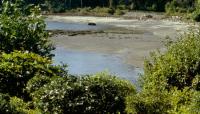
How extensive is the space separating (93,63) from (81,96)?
3871 cm

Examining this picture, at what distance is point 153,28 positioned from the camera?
307ft

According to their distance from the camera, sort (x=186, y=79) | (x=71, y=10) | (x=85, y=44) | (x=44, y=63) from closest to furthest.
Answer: (x=186, y=79)
(x=44, y=63)
(x=85, y=44)
(x=71, y=10)

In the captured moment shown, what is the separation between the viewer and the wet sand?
6072 cm

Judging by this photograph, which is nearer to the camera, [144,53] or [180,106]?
[180,106]

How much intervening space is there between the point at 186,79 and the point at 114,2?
123997 millimetres

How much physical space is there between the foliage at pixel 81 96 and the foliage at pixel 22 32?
23.0 ft

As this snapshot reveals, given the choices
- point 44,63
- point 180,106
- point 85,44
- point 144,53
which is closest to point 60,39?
point 85,44

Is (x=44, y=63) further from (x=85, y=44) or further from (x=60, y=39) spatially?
(x=60, y=39)

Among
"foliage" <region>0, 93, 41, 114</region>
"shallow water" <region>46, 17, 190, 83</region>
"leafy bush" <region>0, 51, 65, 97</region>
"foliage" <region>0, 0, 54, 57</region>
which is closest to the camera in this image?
"foliage" <region>0, 93, 41, 114</region>

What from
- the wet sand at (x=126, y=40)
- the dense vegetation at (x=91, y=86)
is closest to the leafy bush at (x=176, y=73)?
the dense vegetation at (x=91, y=86)

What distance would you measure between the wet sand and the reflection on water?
1.50m

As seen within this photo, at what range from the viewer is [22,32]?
23578 millimetres

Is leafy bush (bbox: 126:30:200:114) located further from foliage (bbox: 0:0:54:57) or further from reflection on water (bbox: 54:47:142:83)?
reflection on water (bbox: 54:47:142:83)

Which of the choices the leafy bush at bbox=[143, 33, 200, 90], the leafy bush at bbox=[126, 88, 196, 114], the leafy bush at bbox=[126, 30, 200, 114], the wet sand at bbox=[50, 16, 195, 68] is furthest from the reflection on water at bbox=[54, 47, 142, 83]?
the leafy bush at bbox=[126, 88, 196, 114]
